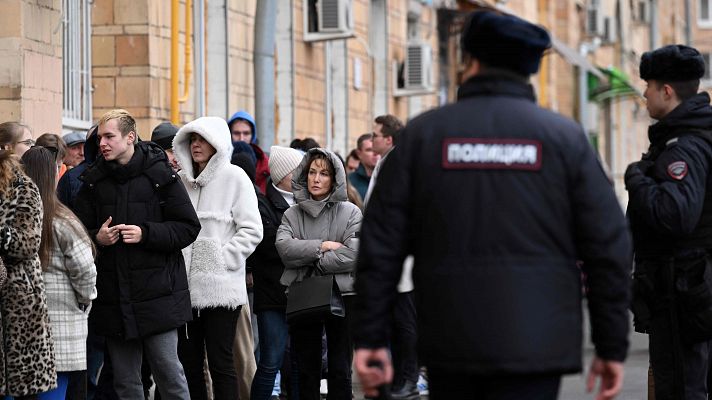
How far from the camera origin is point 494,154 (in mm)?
4840

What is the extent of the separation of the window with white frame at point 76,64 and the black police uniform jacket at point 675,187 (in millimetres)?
7444

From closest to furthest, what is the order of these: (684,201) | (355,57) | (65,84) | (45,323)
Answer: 1. (684,201)
2. (45,323)
3. (65,84)
4. (355,57)

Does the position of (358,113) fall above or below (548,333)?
above

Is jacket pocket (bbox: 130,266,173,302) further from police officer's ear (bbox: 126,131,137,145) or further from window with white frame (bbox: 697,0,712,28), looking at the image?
window with white frame (bbox: 697,0,712,28)

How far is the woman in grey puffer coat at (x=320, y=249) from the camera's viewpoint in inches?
352

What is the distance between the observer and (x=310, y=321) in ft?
29.1

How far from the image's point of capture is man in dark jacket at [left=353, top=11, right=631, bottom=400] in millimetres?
4824

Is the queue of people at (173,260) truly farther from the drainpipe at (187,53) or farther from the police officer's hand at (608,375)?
the drainpipe at (187,53)

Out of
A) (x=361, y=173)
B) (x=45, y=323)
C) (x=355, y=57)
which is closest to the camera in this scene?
(x=45, y=323)

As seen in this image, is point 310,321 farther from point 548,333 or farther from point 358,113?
point 358,113

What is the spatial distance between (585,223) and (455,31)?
22242 millimetres

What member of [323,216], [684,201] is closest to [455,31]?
[323,216]

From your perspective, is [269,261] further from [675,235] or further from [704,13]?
[704,13]

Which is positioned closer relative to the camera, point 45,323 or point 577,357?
point 577,357
